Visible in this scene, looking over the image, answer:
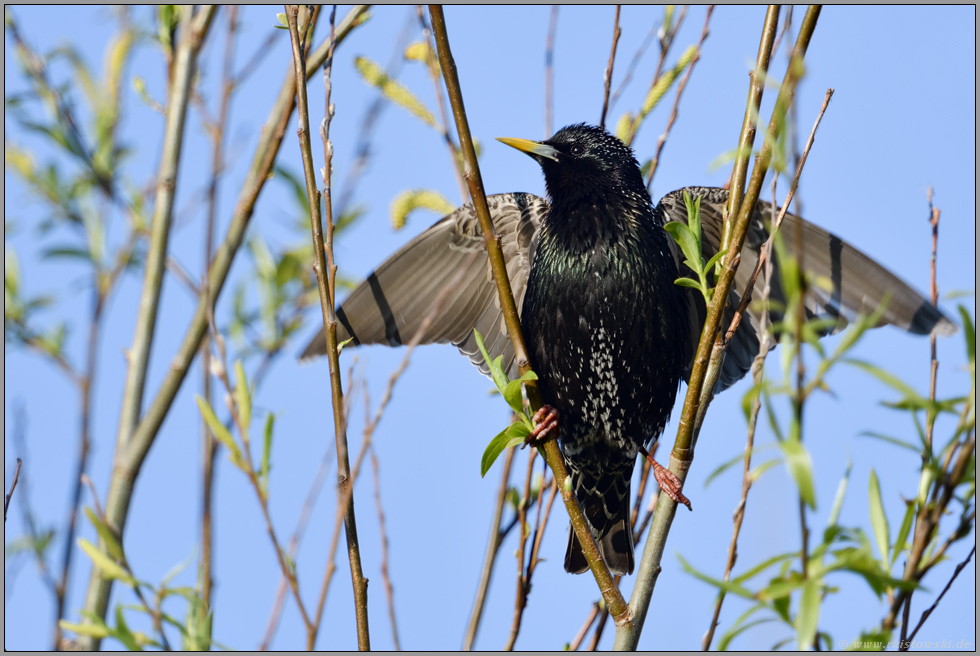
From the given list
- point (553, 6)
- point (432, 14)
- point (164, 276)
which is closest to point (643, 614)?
point (432, 14)

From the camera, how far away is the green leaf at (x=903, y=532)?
4.26 feet

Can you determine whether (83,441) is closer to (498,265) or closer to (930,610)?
(498,265)

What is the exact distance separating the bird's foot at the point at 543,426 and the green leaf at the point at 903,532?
0.81 meters

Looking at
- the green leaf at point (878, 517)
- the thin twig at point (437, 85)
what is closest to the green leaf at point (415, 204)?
the thin twig at point (437, 85)

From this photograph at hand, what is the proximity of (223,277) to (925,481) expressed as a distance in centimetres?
204

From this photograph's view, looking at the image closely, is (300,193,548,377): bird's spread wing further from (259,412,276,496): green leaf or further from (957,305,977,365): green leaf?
(957,305,977,365): green leaf

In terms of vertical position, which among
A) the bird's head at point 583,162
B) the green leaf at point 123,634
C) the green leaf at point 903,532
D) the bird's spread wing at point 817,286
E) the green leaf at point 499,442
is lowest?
the green leaf at point 123,634

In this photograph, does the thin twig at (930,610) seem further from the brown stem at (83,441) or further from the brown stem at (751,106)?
the brown stem at (83,441)

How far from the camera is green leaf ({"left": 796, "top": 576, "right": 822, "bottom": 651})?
1.02 metres

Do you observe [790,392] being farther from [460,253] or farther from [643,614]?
[460,253]

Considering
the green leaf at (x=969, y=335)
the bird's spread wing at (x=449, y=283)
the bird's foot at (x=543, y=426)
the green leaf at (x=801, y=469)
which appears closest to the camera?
the green leaf at (x=801, y=469)

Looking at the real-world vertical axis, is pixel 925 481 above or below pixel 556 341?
below

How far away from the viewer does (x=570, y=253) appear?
10.4 feet

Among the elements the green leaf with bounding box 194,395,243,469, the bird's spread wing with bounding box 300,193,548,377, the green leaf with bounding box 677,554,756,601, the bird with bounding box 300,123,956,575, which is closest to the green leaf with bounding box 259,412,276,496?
the green leaf with bounding box 194,395,243,469
